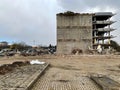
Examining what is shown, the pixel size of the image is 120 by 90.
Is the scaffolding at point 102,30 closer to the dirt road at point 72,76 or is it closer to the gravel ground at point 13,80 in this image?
the dirt road at point 72,76

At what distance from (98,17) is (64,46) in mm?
20863

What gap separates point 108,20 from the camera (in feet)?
381

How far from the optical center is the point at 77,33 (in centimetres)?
10981

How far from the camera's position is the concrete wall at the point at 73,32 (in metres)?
109

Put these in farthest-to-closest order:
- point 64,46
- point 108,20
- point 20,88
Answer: point 108,20 → point 64,46 → point 20,88

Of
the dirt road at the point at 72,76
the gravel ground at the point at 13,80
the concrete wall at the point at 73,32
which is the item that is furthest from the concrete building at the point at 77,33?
the gravel ground at the point at 13,80

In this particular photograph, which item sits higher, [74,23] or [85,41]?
[74,23]

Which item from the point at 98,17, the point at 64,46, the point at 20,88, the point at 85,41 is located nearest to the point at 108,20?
the point at 98,17

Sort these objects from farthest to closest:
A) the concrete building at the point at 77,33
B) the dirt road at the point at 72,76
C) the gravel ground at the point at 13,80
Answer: the concrete building at the point at 77,33, the dirt road at the point at 72,76, the gravel ground at the point at 13,80

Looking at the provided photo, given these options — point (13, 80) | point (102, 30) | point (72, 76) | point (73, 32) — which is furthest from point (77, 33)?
point (13, 80)

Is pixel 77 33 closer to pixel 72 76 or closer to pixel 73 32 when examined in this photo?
pixel 73 32

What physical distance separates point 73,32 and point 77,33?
160 centimetres

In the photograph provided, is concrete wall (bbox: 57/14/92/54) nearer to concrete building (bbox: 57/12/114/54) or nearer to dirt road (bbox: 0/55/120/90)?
concrete building (bbox: 57/12/114/54)

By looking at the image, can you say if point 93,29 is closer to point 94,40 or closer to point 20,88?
point 94,40
